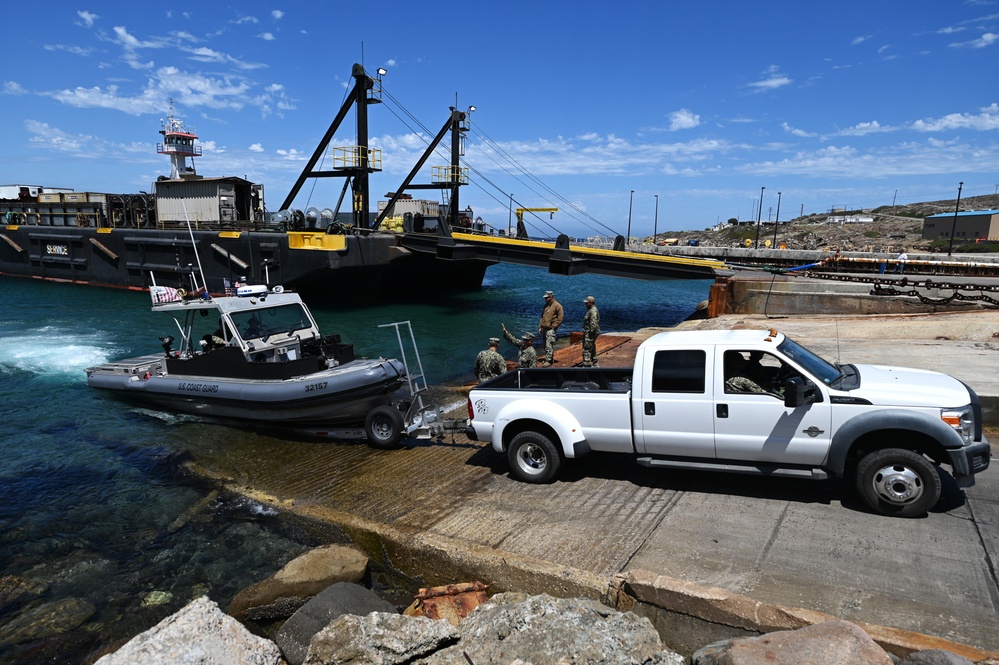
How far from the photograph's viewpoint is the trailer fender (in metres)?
7.14

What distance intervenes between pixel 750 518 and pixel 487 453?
154 inches

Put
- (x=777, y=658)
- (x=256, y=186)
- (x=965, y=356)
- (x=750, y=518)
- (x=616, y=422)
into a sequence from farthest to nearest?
(x=256, y=186) < (x=965, y=356) < (x=616, y=422) < (x=750, y=518) < (x=777, y=658)

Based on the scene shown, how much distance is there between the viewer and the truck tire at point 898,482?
5656 millimetres

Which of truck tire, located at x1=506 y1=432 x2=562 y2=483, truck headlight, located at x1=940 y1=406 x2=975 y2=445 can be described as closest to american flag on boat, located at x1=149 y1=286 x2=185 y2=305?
truck tire, located at x1=506 y1=432 x2=562 y2=483

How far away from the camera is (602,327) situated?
2708cm

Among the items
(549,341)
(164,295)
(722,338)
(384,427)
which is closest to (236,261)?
(164,295)

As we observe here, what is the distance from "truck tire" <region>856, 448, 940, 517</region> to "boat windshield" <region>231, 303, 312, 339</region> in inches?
395

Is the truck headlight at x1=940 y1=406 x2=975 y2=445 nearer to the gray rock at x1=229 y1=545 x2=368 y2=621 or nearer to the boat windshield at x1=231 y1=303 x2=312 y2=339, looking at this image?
A: the gray rock at x1=229 y1=545 x2=368 y2=621

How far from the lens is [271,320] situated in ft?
40.0

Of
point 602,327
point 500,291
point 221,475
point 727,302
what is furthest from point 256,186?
point 221,475

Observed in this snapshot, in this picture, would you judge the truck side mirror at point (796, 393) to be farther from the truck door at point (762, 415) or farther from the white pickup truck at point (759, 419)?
the truck door at point (762, 415)

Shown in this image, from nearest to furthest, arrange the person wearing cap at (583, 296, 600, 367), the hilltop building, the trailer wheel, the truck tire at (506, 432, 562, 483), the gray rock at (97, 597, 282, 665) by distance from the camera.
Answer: the gray rock at (97, 597, 282, 665) < the truck tire at (506, 432, 562, 483) < the trailer wheel < the person wearing cap at (583, 296, 600, 367) < the hilltop building

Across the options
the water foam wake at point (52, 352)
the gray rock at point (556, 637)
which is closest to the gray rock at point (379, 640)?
the gray rock at point (556, 637)

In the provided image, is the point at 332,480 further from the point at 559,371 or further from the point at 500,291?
the point at 500,291
